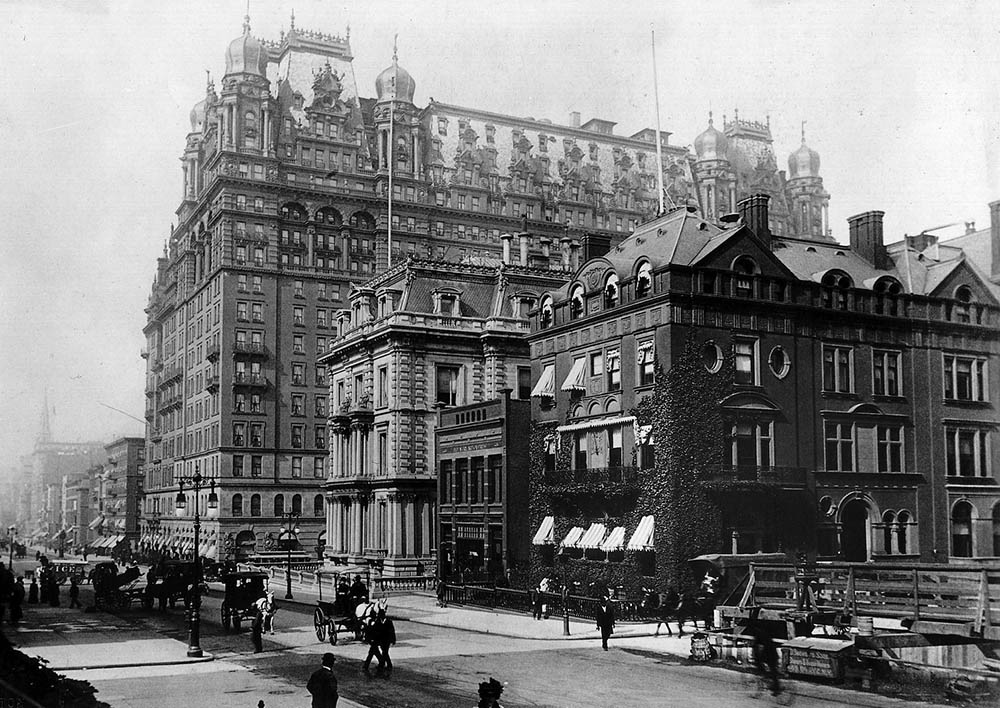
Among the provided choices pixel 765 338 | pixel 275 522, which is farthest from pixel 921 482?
pixel 275 522

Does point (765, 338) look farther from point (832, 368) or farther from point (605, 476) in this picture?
point (605, 476)

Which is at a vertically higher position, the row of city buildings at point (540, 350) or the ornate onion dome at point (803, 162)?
the ornate onion dome at point (803, 162)

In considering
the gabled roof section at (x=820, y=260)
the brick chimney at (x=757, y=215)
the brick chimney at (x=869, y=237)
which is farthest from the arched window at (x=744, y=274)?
the brick chimney at (x=869, y=237)

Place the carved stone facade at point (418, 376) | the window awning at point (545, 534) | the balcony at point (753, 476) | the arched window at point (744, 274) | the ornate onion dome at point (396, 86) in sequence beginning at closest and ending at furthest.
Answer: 1. the balcony at point (753, 476)
2. the arched window at point (744, 274)
3. the window awning at point (545, 534)
4. the carved stone facade at point (418, 376)
5. the ornate onion dome at point (396, 86)

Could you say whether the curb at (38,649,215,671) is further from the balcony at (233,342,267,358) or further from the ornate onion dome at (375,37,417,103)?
the ornate onion dome at (375,37,417,103)

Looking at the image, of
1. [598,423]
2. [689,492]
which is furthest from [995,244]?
[598,423]

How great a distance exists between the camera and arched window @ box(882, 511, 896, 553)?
150ft

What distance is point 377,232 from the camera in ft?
348

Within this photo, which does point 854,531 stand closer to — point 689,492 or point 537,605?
point 689,492

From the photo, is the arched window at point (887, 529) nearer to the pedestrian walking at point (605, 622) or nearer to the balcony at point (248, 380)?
the pedestrian walking at point (605, 622)

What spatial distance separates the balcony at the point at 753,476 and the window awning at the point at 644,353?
5.25m

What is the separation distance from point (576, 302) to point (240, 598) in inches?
800

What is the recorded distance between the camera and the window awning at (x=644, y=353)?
44125 mm

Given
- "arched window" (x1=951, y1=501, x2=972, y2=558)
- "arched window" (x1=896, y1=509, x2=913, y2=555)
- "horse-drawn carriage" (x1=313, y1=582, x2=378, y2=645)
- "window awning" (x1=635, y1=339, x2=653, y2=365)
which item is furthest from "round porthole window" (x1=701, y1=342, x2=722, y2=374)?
"horse-drawn carriage" (x1=313, y1=582, x2=378, y2=645)
